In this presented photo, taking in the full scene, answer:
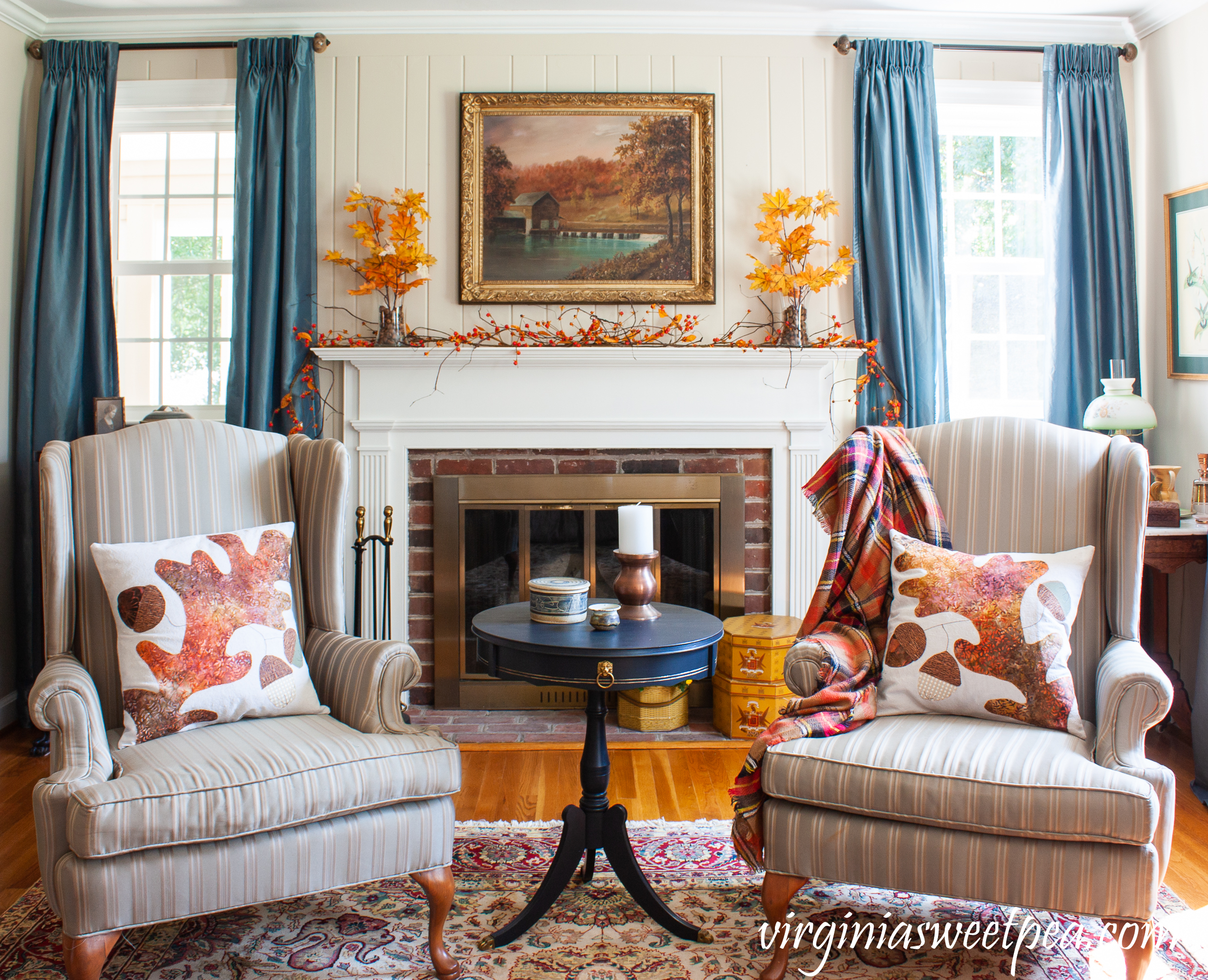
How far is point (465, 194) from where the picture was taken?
3184mm

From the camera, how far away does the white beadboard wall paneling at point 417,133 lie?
320cm

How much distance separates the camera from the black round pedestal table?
5.57 feet

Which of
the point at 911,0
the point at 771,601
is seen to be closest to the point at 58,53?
the point at 911,0

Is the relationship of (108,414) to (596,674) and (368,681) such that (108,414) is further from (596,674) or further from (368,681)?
(596,674)

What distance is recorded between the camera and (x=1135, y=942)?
5.08ft

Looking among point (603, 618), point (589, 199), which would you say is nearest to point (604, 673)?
point (603, 618)

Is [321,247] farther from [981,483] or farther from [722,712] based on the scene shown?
[981,483]

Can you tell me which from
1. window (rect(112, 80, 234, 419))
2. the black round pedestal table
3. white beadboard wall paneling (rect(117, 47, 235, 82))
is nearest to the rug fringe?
the black round pedestal table

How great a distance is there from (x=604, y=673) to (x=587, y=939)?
22.3 inches

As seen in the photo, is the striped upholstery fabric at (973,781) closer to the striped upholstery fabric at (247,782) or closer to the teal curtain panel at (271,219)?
the striped upholstery fabric at (247,782)

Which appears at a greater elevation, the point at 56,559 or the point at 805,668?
the point at 56,559

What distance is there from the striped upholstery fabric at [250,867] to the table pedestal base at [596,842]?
0.81ft

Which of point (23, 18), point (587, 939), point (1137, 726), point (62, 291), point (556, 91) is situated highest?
point (23, 18)

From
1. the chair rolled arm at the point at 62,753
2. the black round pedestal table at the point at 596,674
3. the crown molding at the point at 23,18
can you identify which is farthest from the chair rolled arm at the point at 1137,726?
the crown molding at the point at 23,18
